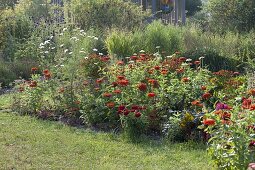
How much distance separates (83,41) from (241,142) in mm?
7207

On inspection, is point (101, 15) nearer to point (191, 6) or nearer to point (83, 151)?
point (83, 151)

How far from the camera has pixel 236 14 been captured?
53.4 ft

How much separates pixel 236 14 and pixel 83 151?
39.0 feet

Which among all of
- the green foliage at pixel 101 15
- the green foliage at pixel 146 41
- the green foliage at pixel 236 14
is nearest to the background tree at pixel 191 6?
the green foliage at pixel 236 14

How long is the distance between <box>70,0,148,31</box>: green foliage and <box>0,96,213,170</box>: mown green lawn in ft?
25.2

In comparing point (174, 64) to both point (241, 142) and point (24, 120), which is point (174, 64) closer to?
point (24, 120)

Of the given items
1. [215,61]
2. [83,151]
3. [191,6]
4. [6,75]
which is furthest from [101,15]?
[191,6]

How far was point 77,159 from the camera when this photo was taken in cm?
539

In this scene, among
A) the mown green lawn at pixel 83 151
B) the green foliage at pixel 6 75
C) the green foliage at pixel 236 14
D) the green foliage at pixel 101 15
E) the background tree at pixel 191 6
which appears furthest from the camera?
the background tree at pixel 191 6

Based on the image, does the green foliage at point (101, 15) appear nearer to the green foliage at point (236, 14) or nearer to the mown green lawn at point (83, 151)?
the green foliage at point (236, 14)

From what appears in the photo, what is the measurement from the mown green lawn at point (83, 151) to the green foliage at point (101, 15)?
7.69 m

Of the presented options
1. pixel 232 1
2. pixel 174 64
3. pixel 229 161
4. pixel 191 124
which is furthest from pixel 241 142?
pixel 232 1

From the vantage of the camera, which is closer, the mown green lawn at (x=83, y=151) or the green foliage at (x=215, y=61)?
the mown green lawn at (x=83, y=151)

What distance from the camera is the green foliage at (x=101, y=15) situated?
14.1 meters
